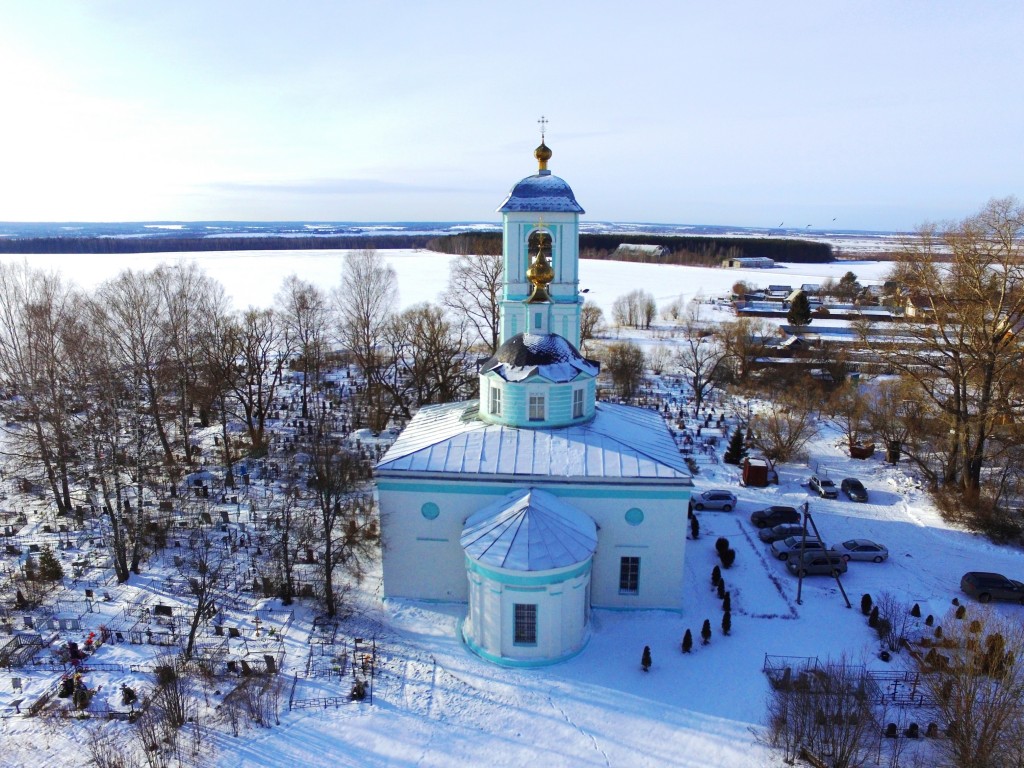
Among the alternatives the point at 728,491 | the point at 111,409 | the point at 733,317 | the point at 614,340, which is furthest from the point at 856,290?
the point at 111,409

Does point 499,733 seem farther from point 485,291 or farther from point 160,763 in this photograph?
point 485,291

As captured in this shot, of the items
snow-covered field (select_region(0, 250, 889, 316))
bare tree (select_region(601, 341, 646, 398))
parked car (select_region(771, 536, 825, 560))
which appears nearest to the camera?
parked car (select_region(771, 536, 825, 560))

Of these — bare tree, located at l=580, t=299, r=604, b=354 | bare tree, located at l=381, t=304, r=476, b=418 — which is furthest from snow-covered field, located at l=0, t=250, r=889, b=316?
bare tree, located at l=381, t=304, r=476, b=418

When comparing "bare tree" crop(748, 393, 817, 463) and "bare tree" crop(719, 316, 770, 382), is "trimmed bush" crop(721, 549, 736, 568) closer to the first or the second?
"bare tree" crop(748, 393, 817, 463)

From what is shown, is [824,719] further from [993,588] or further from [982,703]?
[993,588]

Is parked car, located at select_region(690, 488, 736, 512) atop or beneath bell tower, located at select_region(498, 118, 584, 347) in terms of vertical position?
beneath

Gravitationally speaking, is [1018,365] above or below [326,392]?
above
